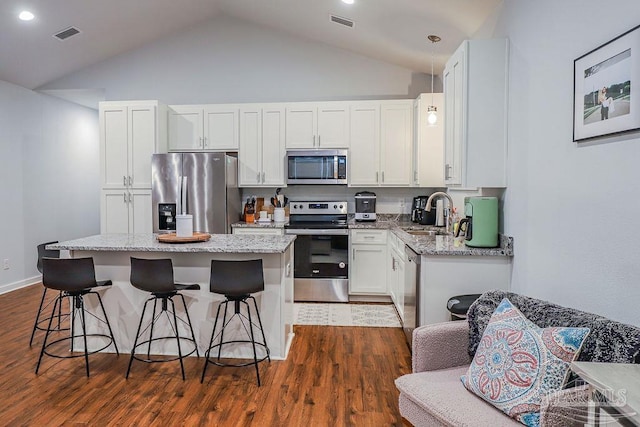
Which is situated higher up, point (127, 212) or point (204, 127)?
point (204, 127)

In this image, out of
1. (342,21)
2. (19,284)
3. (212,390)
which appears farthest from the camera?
(19,284)

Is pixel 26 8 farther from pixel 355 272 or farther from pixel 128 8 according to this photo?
pixel 355 272

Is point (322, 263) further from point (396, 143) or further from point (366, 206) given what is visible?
point (396, 143)

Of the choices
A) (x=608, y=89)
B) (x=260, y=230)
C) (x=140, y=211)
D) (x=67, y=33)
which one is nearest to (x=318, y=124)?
(x=260, y=230)

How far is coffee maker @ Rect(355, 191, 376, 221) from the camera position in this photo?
16.3ft

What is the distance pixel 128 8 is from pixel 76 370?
375 centimetres

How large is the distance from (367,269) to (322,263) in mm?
528

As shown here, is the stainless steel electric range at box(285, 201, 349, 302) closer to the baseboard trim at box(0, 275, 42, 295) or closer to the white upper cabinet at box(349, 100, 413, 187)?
the white upper cabinet at box(349, 100, 413, 187)

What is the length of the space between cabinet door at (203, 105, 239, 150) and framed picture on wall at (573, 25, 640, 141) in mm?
3777

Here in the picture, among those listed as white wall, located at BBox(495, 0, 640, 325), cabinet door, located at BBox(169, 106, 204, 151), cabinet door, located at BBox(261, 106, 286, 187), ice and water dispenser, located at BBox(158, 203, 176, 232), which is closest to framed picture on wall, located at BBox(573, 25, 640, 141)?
white wall, located at BBox(495, 0, 640, 325)

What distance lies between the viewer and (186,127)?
5008 mm

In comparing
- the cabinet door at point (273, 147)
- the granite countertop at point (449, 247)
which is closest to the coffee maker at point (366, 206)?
the cabinet door at point (273, 147)

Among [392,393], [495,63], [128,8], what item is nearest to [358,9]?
[495,63]

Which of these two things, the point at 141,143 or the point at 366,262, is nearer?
the point at 366,262
